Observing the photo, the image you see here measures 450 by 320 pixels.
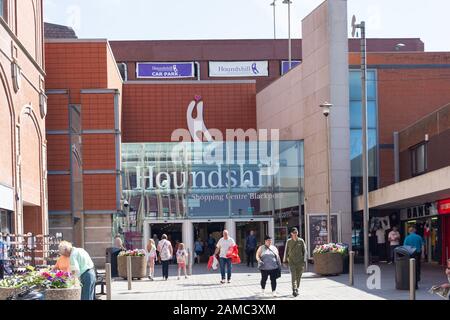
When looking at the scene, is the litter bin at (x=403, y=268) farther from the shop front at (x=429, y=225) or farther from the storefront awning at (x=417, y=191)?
the shop front at (x=429, y=225)

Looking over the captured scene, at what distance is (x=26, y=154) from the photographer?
29906mm

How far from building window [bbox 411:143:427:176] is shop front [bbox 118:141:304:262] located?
5.54m

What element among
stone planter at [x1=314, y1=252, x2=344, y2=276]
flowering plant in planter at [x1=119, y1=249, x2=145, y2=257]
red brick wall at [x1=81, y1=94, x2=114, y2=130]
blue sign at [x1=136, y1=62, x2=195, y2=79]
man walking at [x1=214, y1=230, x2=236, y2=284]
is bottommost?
stone planter at [x1=314, y1=252, x2=344, y2=276]

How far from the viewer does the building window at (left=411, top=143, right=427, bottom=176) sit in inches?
1345

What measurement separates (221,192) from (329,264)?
13.1 meters

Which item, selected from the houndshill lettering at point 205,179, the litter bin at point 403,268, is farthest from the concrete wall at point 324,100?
the litter bin at point 403,268

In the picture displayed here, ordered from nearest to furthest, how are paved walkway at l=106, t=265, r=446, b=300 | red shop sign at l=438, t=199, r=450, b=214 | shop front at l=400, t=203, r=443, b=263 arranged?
1. paved walkway at l=106, t=265, r=446, b=300
2. red shop sign at l=438, t=199, r=450, b=214
3. shop front at l=400, t=203, r=443, b=263

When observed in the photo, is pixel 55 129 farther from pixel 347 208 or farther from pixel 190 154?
pixel 347 208

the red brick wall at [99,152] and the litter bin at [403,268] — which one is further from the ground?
the red brick wall at [99,152]

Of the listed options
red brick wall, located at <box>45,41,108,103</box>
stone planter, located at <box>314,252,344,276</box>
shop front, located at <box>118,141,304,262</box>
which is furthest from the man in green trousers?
red brick wall, located at <box>45,41,108,103</box>

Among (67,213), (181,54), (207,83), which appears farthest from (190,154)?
(181,54)

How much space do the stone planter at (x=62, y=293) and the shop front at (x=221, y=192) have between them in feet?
85.0

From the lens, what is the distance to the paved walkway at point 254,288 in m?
18.3

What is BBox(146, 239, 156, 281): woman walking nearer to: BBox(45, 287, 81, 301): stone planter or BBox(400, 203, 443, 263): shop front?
BBox(400, 203, 443, 263): shop front
